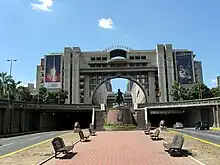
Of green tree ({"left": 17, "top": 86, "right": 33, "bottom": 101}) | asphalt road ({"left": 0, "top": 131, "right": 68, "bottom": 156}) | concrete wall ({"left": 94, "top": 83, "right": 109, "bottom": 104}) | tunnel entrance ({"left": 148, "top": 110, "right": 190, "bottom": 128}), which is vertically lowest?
asphalt road ({"left": 0, "top": 131, "right": 68, "bottom": 156})

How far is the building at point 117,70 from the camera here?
110 meters

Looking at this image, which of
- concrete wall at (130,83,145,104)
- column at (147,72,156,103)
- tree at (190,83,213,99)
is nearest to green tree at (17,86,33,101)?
tree at (190,83,213,99)

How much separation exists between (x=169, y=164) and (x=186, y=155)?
8.95ft

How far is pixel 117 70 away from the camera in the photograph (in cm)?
11581

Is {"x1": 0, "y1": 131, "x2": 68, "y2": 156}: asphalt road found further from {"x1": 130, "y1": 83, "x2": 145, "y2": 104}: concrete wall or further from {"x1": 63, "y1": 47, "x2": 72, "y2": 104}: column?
{"x1": 130, "y1": 83, "x2": 145, "y2": 104}: concrete wall

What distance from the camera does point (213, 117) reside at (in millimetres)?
53750

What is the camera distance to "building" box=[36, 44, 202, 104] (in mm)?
109600

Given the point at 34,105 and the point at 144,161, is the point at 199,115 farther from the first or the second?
the point at 144,161

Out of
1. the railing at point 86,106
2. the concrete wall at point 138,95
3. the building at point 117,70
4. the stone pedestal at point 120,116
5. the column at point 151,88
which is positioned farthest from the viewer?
the concrete wall at point 138,95

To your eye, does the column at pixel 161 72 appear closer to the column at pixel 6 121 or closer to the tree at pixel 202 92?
the tree at pixel 202 92

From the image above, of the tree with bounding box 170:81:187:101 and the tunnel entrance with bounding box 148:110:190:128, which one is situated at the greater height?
the tree with bounding box 170:81:187:101

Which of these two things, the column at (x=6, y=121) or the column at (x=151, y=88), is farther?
the column at (x=151, y=88)

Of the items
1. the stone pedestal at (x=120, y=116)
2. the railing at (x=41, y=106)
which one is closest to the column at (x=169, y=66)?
the railing at (x=41, y=106)

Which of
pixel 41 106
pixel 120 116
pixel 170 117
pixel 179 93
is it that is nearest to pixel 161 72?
pixel 179 93
